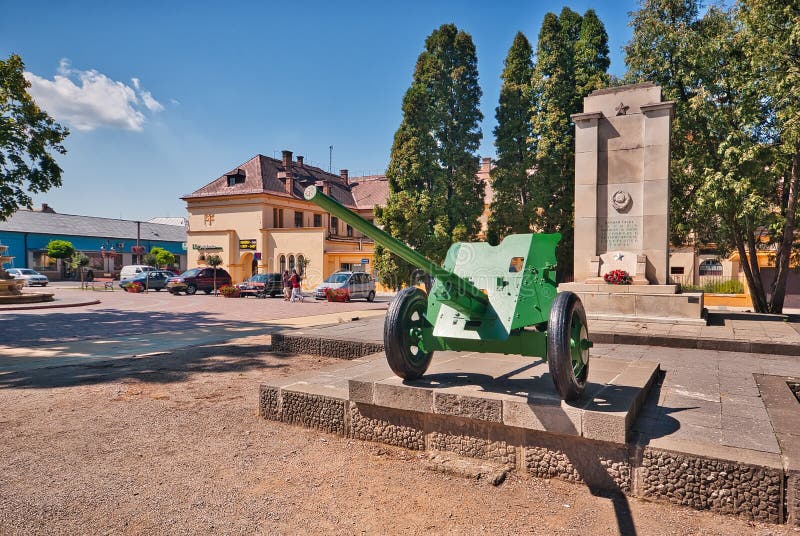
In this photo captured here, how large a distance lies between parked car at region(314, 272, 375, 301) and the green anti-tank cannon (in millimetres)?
20925

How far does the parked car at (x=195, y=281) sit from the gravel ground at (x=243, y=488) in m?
26.1

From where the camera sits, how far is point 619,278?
11.1 meters

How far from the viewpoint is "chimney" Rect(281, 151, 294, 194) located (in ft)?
136

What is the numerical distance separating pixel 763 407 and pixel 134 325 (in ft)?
48.6

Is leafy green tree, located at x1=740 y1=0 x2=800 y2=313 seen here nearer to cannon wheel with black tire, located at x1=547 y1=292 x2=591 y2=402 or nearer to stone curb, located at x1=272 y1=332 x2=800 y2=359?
stone curb, located at x1=272 y1=332 x2=800 y2=359

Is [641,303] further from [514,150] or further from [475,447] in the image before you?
[514,150]

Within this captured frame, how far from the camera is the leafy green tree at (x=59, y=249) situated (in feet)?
159

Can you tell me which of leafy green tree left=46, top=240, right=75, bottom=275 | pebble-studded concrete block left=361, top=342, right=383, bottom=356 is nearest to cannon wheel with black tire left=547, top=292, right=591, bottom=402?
pebble-studded concrete block left=361, top=342, right=383, bottom=356

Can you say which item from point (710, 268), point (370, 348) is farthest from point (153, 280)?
point (710, 268)

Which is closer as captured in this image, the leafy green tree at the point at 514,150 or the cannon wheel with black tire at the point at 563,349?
the cannon wheel with black tire at the point at 563,349

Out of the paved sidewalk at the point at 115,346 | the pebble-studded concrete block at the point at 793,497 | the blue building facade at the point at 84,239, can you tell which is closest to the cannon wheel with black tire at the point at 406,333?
the pebble-studded concrete block at the point at 793,497

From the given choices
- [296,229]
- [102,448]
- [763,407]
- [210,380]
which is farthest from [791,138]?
[296,229]

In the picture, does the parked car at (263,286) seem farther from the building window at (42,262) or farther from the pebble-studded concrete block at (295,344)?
the building window at (42,262)

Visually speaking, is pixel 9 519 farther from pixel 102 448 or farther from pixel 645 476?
pixel 645 476
